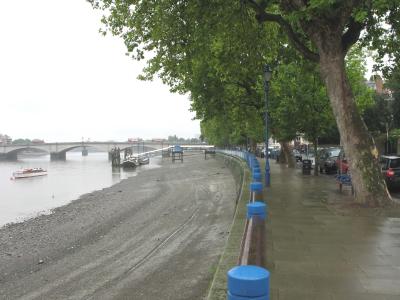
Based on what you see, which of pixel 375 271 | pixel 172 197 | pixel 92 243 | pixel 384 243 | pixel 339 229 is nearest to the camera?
pixel 375 271

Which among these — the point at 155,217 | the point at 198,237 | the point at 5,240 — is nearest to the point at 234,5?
the point at 198,237

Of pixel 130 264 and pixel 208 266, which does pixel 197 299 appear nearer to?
pixel 208 266

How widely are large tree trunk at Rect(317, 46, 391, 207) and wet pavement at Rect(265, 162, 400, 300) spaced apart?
0.58m

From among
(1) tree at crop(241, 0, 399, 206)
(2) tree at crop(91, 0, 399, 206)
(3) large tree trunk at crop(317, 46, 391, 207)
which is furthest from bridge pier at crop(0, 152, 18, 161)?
(3) large tree trunk at crop(317, 46, 391, 207)

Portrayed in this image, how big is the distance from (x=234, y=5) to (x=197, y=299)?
979cm

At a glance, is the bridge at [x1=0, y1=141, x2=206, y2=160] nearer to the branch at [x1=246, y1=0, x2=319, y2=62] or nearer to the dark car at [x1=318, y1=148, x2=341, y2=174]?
the dark car at [x1=318, y1=148, x2=341, y2=174]

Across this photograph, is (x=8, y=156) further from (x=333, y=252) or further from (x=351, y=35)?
(x=333, y=252)

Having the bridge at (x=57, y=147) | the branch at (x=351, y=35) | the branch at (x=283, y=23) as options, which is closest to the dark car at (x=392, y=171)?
the branch at (x=351, y=35)

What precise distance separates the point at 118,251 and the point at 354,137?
24.2 ft

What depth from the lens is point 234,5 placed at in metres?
14.1

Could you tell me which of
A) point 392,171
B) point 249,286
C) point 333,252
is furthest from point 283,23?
point 249,286

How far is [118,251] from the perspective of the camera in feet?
43.7

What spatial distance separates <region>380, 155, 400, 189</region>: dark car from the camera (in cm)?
1661

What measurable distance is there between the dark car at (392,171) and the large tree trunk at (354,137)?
4.92m
